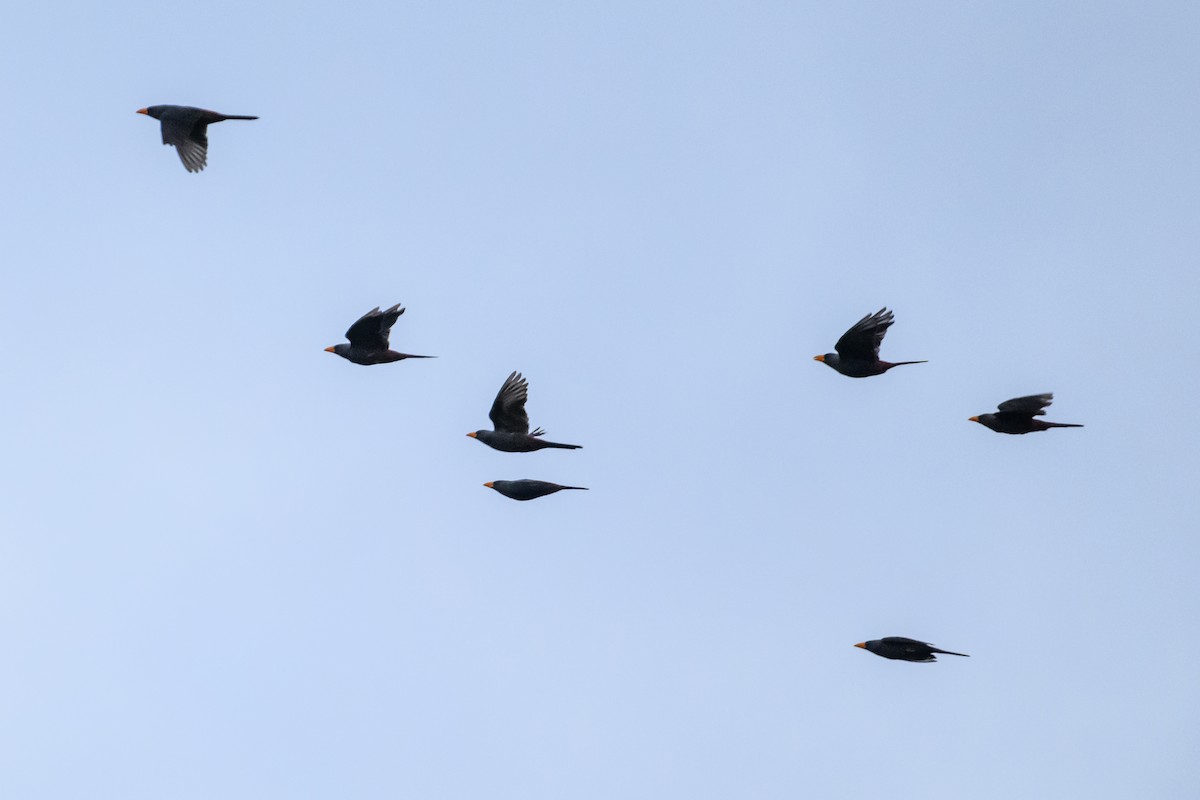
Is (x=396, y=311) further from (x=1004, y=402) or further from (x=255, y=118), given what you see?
(x=1004, y=402)

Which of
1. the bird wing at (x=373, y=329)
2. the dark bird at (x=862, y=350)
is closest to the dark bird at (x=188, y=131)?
the bird wing at (x=373, y=329)

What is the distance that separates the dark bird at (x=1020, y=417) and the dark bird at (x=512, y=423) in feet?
33.2

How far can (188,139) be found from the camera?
33062mm

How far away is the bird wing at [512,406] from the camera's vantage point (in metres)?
34.0

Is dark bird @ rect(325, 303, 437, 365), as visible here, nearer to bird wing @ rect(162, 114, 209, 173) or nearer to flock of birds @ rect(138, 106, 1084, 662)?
flock of birds @ rect(138, 106, 1084, 662)

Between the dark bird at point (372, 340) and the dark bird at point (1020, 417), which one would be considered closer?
the dark bird at point (1020, 417)

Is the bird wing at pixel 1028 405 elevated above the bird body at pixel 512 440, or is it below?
above

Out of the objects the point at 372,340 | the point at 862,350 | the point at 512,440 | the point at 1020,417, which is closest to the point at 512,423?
the point at 512,440

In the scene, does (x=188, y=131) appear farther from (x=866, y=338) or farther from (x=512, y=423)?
(x=866, y=338)

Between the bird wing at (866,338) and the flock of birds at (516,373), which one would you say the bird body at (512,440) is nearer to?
the flock of birds at (516,373)

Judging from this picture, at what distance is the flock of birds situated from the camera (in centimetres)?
3209

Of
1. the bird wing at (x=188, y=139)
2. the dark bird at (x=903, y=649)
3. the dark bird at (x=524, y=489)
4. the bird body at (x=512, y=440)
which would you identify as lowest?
the dark bird at (x=903, y=649)

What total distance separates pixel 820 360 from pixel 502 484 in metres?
7.96

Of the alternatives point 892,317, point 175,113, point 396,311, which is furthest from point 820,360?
point 175,113
